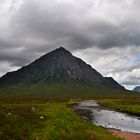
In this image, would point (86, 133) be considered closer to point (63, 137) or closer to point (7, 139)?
point (63, 137)

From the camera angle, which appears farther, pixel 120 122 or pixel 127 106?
pixel 127 106

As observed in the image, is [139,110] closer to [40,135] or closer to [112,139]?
[112,139]

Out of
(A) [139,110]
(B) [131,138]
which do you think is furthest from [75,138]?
→ (A) [139,110]

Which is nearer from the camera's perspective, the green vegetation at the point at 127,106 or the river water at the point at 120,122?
the river water at the point at 120,122

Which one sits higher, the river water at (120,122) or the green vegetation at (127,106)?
the green vegetation at (127,106)

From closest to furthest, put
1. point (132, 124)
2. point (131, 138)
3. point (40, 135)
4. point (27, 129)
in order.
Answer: point (40, 135), point (27, 129), point (131, 138), point (132, 124)

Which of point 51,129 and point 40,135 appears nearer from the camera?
point 40,135

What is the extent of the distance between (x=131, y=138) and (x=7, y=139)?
20.5m

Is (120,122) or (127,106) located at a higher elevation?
(127,106)

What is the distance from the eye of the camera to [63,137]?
34875mm

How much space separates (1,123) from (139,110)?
69.0 m

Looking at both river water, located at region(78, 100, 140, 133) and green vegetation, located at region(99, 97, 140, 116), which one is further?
green vegetation, located at region(99, 97, 140, 116)

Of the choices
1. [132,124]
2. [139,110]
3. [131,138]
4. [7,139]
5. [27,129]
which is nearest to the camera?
[7,139]

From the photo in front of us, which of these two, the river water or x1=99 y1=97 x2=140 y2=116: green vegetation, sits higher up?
x1=99 y1=97 x2=140 y2=116: green vegetation
